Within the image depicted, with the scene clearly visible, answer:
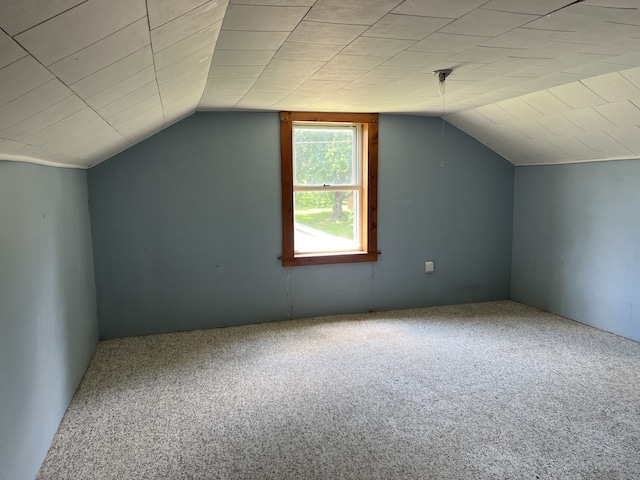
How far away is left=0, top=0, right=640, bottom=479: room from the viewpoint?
5.24ft

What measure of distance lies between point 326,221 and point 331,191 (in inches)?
11.7

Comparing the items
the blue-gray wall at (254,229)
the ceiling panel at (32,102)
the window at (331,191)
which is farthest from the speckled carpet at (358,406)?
the ceiling panel at (32,102)

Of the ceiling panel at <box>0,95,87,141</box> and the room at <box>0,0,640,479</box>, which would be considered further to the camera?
the room at <box>0,0,640,479</box>

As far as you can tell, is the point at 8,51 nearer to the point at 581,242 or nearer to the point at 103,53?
the point at 103,53

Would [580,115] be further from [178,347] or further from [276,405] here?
[178,347]

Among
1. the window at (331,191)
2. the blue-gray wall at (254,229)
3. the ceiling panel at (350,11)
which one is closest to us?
the ceiling panel at (350,11)

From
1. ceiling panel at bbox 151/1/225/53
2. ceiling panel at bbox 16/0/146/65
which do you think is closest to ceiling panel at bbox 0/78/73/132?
ceiling panel at bbox 16/0/146/65

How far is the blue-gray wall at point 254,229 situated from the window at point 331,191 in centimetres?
11

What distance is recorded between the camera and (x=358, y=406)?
2607 mm

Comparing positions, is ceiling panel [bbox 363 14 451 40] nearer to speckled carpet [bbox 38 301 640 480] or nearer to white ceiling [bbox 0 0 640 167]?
white ceiling [bbox 0 0 640 167]

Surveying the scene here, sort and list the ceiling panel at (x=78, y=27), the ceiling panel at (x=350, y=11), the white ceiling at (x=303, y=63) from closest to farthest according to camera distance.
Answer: the ceiling panel at (x=78, y=27)
the white ceiling at (x=303, y=63)
the ceiling panel at (x=350, y=11)

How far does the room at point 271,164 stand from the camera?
160 centimetres

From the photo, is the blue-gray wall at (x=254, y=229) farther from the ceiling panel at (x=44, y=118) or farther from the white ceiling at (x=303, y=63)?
the ceiling panel at (x=44, y=118)

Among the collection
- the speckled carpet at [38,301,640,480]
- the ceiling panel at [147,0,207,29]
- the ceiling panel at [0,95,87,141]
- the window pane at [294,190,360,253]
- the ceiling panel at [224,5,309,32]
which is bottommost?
the speckled carpet at [38,301,640,480]
